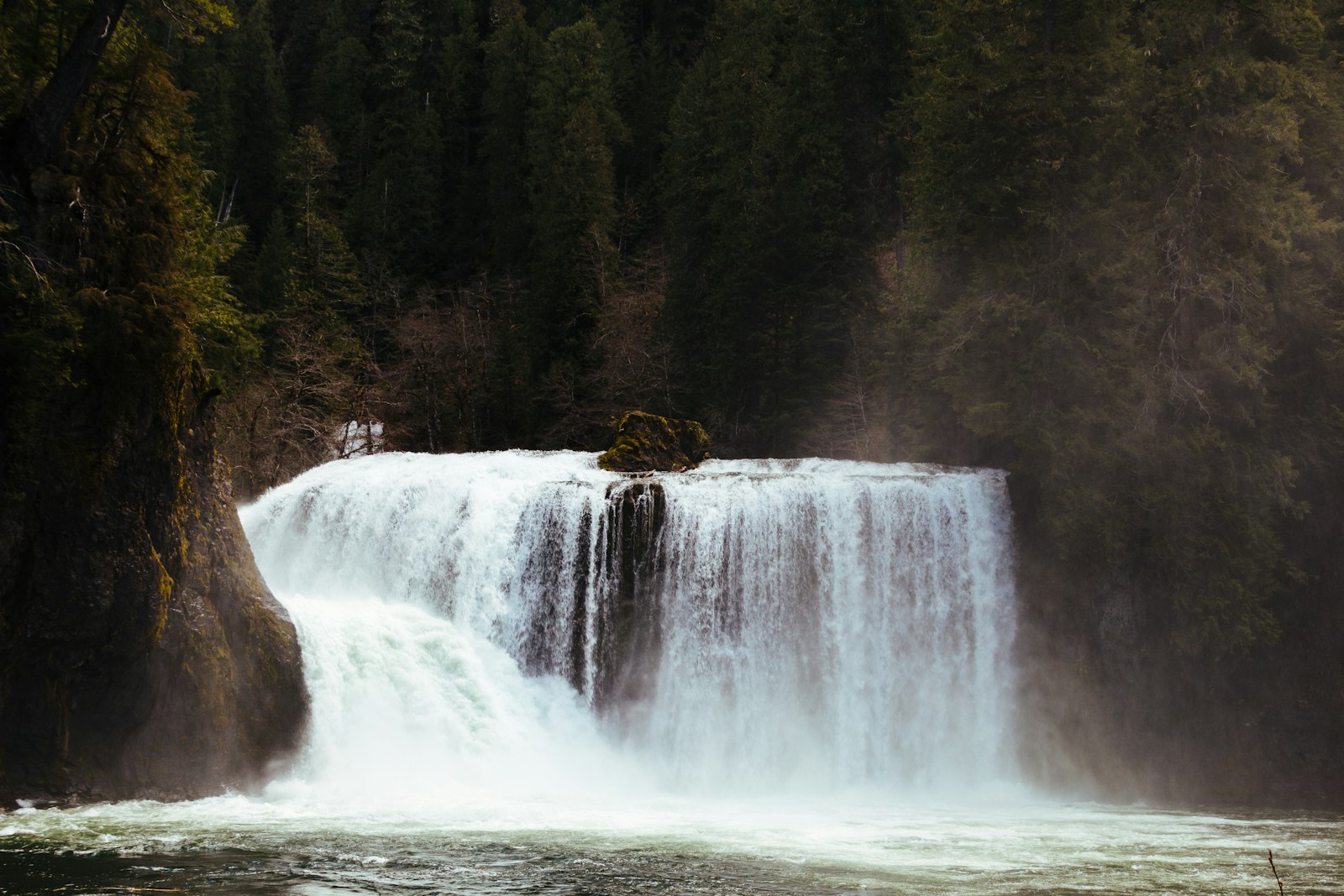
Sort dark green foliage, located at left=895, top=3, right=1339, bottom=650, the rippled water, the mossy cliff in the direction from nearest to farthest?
the rippled water → the mossy cliff → dark green foliage, located at left=895, top=3, right=1339, bottom=650

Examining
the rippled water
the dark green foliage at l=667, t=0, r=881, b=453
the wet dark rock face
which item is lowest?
the rippled water

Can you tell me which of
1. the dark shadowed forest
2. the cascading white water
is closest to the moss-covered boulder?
the cascading white water

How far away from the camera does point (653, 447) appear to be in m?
26.6

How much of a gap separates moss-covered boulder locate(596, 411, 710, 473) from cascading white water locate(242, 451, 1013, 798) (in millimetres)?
2769

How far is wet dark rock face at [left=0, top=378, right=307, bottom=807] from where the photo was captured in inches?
618

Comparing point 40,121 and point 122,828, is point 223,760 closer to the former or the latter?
point 122,828

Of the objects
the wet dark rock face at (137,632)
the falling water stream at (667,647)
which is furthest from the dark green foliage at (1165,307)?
the wet dark rock face at (137,632)

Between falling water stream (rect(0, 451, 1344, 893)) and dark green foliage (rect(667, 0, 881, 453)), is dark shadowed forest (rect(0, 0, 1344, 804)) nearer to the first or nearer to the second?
dark green foliage (rect(667, 0, 881, 453))

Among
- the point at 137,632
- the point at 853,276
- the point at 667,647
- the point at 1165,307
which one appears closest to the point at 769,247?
the point at 853,276

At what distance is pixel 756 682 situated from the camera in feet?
70.9

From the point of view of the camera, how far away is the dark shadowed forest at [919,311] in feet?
54.7

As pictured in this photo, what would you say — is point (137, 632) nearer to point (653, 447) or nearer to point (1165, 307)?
point (653, 447)

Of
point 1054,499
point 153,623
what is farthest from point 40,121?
point 1054,499

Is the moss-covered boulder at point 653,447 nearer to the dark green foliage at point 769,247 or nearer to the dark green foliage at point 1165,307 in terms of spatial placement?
the dark green foliage at point 1165,307
